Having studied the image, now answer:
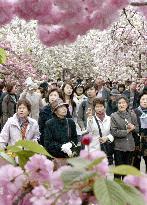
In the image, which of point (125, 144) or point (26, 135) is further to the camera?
point (125, 144)

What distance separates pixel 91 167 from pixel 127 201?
9 cm

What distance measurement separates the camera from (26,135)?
266 inches

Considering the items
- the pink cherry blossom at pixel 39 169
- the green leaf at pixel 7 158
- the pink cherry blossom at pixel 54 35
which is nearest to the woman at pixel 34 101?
the pink cherry blossom at pixel 54 35

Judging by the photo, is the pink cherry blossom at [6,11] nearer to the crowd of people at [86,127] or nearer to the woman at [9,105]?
the crowd of people at [86,127]

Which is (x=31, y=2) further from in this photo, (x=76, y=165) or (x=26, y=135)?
(x=26, y=135)

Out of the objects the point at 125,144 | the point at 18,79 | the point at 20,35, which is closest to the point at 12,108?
the point at 125,144

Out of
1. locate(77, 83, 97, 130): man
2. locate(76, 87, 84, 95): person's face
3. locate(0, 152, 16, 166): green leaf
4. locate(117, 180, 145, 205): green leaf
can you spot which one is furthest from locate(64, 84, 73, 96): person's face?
locate(117, 180, 145, 205): green leaf

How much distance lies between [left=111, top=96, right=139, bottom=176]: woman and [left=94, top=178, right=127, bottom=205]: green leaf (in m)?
6.60

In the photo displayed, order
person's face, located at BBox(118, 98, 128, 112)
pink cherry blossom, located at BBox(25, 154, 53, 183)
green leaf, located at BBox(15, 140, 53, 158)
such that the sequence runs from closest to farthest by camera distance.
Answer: pink cherry blossom, located at BBox(25, 154, 53, 183) → green leaf, located at BBox(15, 140, 53, 158) → person's face, located at BBox(118, 98, 128, 112)

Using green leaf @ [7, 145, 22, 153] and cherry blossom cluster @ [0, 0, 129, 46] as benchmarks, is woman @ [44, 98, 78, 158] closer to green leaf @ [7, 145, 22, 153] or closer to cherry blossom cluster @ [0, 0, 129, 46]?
cherry blossom cluster @ [0, 0, 129, 46]

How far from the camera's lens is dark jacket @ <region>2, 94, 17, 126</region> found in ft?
38.2

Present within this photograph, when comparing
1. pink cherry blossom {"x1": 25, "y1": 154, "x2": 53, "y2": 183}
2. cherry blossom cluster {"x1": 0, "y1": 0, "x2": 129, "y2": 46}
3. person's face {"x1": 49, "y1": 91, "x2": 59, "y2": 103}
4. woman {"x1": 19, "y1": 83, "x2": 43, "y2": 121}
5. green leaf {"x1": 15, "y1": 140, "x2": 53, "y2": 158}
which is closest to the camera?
pink cherry blossom {"x1": 25, "y1": 154, "x2": 53, "y2": 183}

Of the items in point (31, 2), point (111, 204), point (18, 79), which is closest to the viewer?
point (111, 204)

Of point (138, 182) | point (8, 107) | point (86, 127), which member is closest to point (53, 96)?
point (86, 127)
